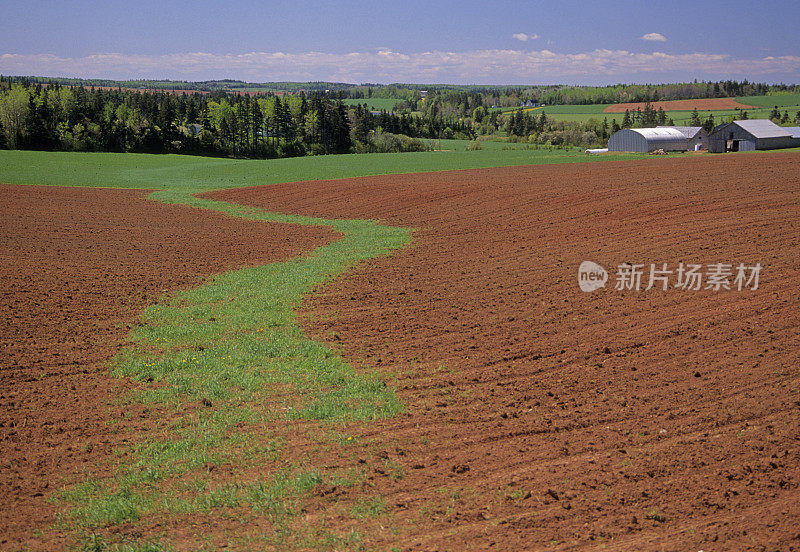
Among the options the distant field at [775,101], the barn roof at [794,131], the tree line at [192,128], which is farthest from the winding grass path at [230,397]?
the distant field at [775,101]

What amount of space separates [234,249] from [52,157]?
73511 mm

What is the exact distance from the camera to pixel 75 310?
530 inches

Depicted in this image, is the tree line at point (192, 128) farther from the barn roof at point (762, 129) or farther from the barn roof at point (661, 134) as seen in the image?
the barn roof at point (762, 129)

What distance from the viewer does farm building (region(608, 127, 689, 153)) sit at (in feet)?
271

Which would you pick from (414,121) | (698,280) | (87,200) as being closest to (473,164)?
(87,200)

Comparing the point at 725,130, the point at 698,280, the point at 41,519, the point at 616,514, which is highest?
the point at 725,130

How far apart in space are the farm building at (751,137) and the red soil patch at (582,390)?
6449 cm

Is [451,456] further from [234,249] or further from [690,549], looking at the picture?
[234,249]

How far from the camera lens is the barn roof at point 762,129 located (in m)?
73.4

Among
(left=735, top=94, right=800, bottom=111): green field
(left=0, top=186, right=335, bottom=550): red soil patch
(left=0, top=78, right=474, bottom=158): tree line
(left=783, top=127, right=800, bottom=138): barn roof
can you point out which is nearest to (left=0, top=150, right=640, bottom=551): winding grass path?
(left=0, top=186, right=335, bottom=550): red soil patch

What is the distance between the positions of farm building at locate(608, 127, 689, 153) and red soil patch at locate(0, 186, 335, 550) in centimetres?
6994

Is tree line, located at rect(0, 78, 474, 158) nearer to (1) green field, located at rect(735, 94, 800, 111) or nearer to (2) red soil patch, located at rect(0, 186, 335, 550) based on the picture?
(2) red soil patch, located at rect(0, 186, 335, 550)

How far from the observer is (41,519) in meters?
6.30

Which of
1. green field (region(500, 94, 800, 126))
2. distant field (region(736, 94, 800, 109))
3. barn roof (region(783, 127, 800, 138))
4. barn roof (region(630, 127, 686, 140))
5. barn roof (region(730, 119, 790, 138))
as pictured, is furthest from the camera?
distant field (region(736, 94, 800, 109))
